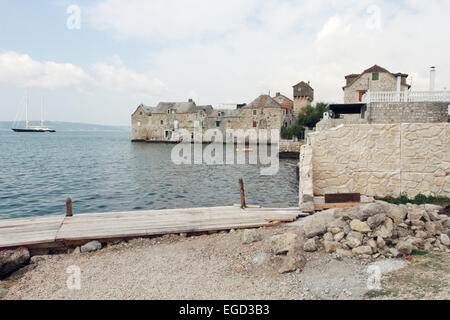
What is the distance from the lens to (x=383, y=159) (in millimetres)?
10602

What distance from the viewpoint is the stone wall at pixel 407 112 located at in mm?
19312

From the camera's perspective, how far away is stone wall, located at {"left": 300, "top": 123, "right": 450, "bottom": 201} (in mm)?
10320

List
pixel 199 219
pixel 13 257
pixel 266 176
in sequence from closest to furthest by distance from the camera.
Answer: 1. pixel 13 257
2. pixel 199 219
3. pixel 266 176

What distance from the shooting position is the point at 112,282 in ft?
A: 22.2

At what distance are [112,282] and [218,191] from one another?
15913mm

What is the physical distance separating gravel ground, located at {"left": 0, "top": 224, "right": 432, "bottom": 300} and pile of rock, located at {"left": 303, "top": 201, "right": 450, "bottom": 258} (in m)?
0.36

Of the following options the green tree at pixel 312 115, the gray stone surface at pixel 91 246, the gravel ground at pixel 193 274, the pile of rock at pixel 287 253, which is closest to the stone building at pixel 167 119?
the green tree at pixel 312 115

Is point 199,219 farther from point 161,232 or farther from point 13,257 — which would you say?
point 13,257

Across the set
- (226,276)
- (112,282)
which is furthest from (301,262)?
(112,282)

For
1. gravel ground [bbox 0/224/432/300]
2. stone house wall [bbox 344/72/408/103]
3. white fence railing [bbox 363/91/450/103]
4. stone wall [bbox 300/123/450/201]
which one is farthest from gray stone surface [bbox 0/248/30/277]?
stone house wall [bbox 344/72/408/103]

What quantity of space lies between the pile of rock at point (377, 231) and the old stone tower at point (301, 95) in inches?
2547

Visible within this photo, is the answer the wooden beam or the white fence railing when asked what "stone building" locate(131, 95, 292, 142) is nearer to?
the white fence railing

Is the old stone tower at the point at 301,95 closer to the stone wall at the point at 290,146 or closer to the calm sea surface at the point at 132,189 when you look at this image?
the stone wall at the point at 290,146
